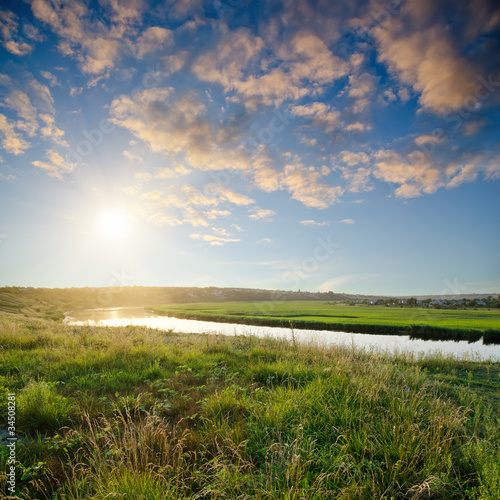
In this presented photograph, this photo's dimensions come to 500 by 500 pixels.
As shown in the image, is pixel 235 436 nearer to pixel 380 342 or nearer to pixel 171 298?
pixel 380 342

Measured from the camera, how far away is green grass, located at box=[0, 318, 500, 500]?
10.2 feet

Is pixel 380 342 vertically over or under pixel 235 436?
under

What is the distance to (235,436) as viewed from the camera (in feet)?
13.5

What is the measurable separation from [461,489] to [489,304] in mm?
127342

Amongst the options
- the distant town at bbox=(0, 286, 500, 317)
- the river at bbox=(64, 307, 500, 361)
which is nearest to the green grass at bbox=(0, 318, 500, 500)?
the river at bbox=(64, 307, 500, 361)

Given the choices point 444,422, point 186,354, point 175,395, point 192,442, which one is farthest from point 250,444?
point 186,354

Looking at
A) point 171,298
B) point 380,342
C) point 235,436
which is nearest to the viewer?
point 235,436

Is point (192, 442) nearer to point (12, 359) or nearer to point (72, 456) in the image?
point (72, 456)

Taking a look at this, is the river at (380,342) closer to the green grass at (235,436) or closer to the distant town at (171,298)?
the green grass at (235,436)

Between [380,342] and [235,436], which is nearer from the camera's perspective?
[235,436]

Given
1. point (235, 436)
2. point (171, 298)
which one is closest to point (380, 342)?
point (235, 436)

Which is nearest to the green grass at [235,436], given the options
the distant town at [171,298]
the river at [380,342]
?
the river at [380,342]

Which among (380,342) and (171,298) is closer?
(380,342)

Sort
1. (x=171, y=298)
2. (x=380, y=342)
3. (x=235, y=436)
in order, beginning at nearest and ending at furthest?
(x=235, y=436), (x=380, y=342), (x=171, y=298)
